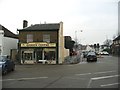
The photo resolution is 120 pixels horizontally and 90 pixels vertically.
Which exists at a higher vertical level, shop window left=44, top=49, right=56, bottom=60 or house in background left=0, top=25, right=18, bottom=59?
house in background left=0, top=25, right=18, bottom=59

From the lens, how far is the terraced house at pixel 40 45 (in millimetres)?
45531

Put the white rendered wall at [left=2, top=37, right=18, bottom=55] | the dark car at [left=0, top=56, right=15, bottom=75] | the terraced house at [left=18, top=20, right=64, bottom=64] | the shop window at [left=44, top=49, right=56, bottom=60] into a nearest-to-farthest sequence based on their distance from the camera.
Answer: the dark car at [left=0, top=56, right=15, bottom=75] → the shop window at [left=44, top=49, right=56, bottom=60] → the terraced house at [left=18, top=20, right=64, bottom=64] → the white rendered wall at [left=2, top=37, right=18, bottom=55]

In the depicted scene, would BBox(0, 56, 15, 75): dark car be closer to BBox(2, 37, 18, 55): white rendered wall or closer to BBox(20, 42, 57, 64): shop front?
BBox(20, 42, 57, 64): shop front

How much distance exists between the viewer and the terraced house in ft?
149

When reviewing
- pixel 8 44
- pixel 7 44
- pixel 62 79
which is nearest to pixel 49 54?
pixel 7 44

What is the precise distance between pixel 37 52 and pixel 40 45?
1283 millimetres

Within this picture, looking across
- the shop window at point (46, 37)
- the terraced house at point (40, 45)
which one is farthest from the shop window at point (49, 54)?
the shop window at point (46, 37)

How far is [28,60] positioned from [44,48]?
3.27 metres

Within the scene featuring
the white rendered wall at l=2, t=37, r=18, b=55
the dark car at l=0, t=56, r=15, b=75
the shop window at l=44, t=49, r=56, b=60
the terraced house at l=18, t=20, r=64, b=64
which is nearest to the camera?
the dark car at l=0, t=56, r=15, b=75

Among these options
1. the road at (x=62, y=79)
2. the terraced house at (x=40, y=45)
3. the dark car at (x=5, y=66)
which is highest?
the terraced house at (x=40, y=45)

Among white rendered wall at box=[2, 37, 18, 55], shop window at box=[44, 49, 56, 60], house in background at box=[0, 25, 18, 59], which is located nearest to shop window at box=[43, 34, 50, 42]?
shop window at box=[44, 49, 56, 60]

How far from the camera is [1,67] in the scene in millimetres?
24641

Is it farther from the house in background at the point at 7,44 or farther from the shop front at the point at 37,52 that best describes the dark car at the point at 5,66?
the house in background at the point at 7,44

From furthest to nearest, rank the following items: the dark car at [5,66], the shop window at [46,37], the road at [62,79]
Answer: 1. the shop window at [46,37]
2. the dark car at [5,66]
3. the road at [62,79]
